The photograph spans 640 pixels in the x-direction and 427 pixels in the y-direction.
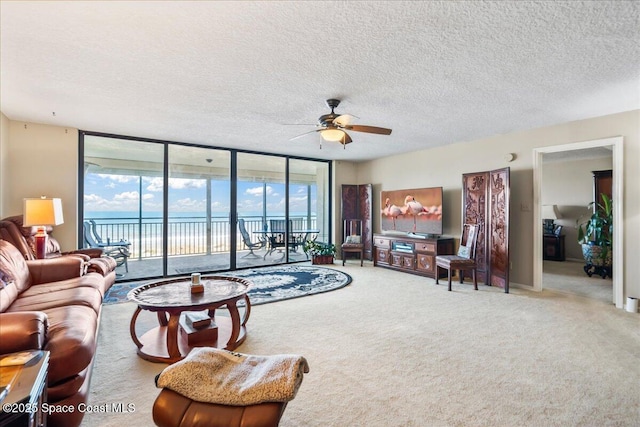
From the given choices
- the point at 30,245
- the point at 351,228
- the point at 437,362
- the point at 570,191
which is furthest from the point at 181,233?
the point at 570,191

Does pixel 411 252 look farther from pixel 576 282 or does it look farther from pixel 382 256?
pixel 576 282

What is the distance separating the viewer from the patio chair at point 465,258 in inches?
179

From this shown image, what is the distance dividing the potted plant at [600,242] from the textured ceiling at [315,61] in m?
2.06

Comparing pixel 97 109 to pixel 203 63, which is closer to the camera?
pixel 203 63

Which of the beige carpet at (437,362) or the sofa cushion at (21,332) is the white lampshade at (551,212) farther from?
the sofa cushion at (21,332)

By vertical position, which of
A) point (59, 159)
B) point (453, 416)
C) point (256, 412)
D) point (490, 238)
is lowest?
point (453, 416)

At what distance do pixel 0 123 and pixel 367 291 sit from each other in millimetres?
4998

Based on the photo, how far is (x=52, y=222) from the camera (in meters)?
3.50

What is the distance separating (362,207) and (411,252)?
1905mm

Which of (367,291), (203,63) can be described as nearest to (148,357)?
(203,63)

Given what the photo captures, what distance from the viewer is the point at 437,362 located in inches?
93.7

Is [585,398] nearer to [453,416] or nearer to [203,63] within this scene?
[453,416]

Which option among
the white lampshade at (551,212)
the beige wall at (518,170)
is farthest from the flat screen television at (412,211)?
the white lampshade at (551,212)

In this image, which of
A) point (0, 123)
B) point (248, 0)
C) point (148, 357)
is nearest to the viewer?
point (248, 0)
